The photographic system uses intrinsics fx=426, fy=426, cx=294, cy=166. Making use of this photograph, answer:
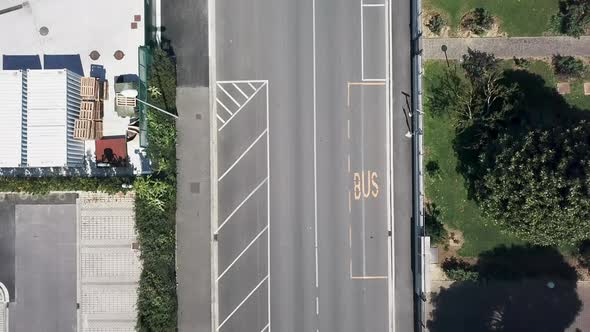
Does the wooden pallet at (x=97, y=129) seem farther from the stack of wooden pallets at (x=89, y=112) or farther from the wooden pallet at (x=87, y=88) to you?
the wooden pallet at (x=87, y=88)

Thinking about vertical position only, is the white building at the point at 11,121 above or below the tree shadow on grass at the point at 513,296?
above

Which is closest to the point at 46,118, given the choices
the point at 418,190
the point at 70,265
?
the point at 70,265

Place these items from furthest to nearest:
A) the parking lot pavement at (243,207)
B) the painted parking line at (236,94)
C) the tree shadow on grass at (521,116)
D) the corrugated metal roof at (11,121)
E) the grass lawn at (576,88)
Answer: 1. the painted parking line at (236,94)
2. the parking lot pavement at (243,207)
3. the grass lawn at (576,88)
4. the tree shadow on grass at (521,116)
5. the corrugated metal roof at (11,121)

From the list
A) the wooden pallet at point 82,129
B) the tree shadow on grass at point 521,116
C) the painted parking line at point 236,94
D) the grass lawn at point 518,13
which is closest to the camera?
the wooden pallet at point 82,129

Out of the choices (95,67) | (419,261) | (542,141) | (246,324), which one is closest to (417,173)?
(419,261)

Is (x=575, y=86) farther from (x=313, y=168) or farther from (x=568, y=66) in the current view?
(x=313, y=168)

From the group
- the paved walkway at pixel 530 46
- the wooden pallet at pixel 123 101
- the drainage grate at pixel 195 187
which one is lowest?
the drainage grate at pixel 195 187

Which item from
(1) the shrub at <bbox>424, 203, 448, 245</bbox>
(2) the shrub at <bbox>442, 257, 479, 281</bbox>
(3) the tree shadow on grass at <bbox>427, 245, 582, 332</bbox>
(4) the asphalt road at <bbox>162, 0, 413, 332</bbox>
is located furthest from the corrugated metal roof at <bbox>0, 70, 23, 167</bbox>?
(3) the tree shadow on grass at <bbox>427, 245, 582, 332</bbox>

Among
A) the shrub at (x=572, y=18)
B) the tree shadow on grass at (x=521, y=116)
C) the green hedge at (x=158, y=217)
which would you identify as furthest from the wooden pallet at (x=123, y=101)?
the shrub at (x=572, y=18)
